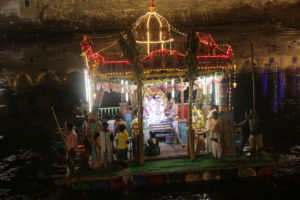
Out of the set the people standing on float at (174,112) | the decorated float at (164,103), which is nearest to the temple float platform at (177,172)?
the decorated float at (164,103)

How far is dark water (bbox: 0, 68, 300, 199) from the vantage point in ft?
31.0

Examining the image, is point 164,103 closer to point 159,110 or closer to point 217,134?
point 159,110

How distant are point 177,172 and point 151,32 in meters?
5.79

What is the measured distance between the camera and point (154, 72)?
423 inches

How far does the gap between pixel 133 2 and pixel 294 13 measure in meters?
20.3

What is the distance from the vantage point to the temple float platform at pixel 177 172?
9406 mm

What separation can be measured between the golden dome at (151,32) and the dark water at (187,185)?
5.81 metres

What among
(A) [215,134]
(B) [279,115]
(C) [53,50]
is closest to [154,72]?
(A) [215,134]

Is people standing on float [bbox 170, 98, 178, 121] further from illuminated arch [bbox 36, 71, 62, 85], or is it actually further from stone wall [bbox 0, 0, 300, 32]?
stone wall [bbox 0, 0, 300, 32]

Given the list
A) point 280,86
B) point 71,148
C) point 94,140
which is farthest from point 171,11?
point 71,148

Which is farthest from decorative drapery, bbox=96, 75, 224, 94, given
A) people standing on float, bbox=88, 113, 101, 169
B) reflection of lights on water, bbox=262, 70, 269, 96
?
reflection of lights on water, bbox=262, 70, 269, 96

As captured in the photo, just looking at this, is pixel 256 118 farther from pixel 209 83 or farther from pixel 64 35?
pixel 64 35

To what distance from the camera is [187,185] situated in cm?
980

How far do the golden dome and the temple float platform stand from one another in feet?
16.0
